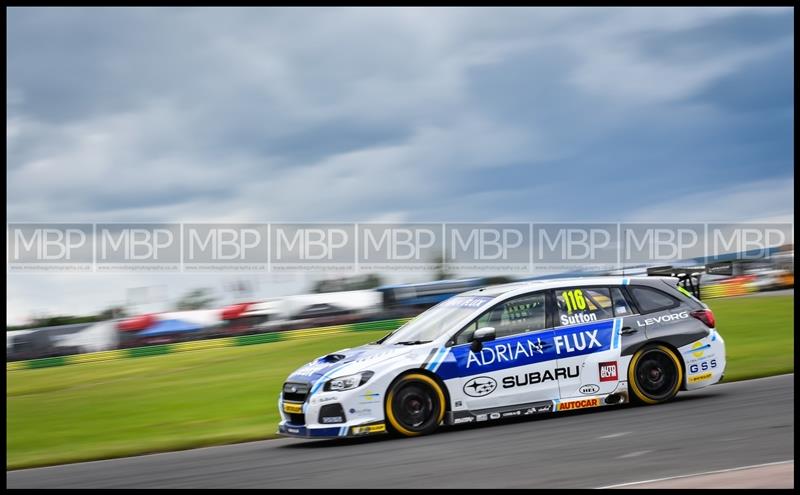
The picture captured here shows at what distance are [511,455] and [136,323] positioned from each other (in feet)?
70.5

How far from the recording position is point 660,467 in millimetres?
7066

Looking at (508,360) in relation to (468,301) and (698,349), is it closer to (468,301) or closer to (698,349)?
(468,301)

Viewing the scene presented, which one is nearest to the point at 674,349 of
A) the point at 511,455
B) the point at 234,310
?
the point at 511,455

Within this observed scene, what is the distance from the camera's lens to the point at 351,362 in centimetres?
994

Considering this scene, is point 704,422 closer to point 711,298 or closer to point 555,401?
point 555,401

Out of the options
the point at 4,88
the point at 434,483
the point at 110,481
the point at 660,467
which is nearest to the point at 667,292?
the point at 660,467

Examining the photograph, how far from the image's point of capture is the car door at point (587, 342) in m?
10.3

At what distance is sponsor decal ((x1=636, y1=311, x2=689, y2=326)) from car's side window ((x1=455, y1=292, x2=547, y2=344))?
1168 millimetres

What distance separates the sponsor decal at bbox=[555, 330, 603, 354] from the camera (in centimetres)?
1038

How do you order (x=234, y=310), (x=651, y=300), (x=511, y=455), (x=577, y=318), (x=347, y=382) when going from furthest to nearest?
(x=234, y=310)
(x=651, y=300)
(x=577, y=318)
(x=347, y=382)
(x=511, y=455)

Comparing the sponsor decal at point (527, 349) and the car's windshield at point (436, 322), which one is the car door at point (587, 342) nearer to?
the sponsor decal at point (527, 349)

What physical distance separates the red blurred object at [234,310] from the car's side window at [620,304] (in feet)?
61.6

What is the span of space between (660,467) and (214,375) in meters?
15.5

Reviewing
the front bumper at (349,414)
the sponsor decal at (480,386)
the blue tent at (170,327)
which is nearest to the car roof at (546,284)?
the sponsor decal at (480,386)
